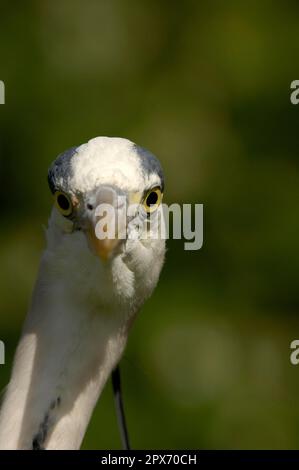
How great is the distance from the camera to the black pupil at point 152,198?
6.11 feet

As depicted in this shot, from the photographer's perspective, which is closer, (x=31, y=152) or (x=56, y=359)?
(x=56, y=359)

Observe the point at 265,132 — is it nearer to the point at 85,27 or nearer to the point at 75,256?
the point at 85,27

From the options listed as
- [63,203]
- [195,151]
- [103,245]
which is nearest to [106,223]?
[103,245]

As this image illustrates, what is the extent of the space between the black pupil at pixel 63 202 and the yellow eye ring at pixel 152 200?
0.54 feet

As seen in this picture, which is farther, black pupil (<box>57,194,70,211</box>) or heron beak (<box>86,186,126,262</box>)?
black pupil (<box>57,194,70,211</box>)

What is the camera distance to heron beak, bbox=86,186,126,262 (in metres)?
1.70

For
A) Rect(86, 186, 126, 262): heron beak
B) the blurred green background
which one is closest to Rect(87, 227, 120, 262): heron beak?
Rect(86, 186, 126, 262): heron beak

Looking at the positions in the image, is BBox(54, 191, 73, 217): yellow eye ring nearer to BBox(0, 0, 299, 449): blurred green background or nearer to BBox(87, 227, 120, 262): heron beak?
BBox(87, 227, 120, 262): heron beak

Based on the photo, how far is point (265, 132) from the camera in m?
4.30

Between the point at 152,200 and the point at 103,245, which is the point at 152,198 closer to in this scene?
the point at 152,200

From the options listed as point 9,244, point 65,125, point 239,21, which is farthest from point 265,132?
point 9,244

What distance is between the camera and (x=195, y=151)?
415 centimetres

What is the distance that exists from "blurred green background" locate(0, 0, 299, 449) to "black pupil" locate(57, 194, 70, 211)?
198cm

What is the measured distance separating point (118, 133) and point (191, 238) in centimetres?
68
